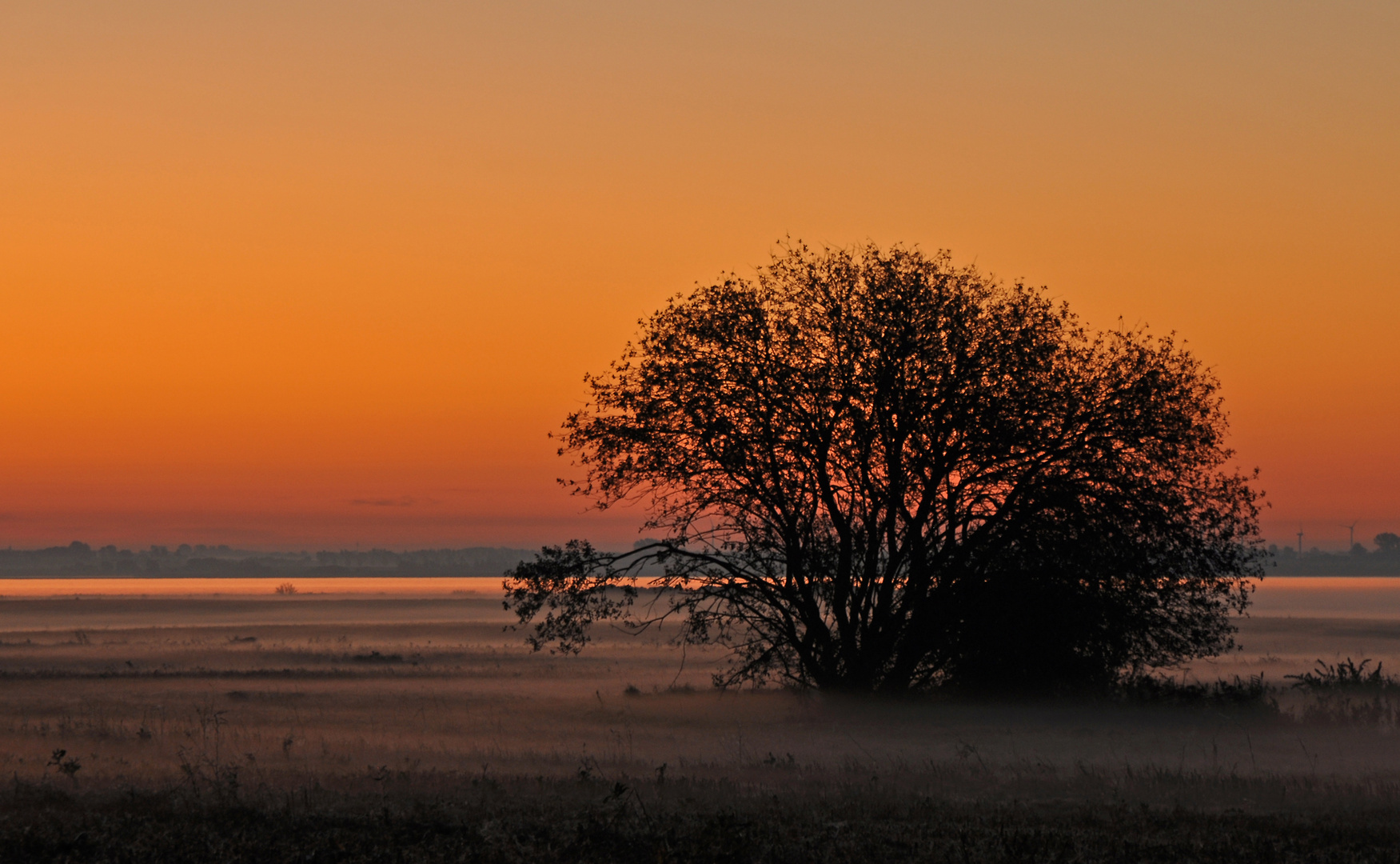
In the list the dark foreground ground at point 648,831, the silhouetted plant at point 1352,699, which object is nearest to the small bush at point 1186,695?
the silhouetted plant at point 1352,699

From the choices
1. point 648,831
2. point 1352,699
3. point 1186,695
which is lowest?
point 1352,699

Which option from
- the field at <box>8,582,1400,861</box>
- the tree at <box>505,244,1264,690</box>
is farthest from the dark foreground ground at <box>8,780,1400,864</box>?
the tree at <box>505,244,1264,690</box>

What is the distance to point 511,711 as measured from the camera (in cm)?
3647

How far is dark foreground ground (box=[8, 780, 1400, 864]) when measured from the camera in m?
15.6

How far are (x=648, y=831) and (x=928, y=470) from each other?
2045 centimetres

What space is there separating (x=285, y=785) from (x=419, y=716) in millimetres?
13235

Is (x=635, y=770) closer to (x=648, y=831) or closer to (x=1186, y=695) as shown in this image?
(x=648, y=831)

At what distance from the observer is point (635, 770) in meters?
25.0

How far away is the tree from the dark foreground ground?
1521cm

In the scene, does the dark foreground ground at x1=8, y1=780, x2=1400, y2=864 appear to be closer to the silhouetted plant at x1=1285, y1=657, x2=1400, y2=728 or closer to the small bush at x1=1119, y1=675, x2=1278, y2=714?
the silhouetted plant at x1=1285, y1=657, x2=1400, y2=728

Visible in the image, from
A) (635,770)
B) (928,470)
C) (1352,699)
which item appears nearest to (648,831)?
(635,770)

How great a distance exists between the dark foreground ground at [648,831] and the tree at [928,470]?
15210 millimetres

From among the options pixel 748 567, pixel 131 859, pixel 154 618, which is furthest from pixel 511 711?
pixel 154 618

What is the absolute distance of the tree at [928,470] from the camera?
34344 millimetres
